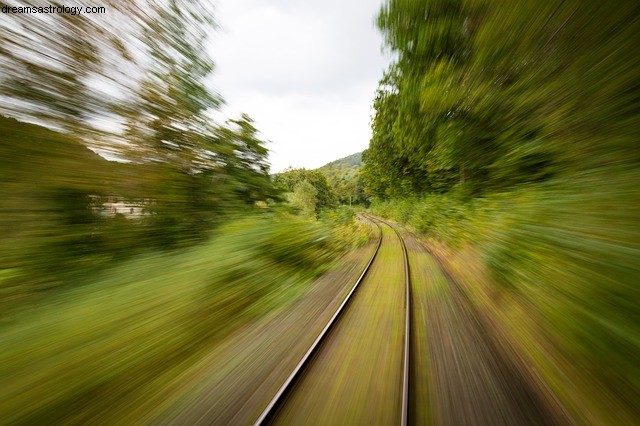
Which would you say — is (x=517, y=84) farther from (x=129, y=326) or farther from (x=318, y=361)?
(x=129, y=326)

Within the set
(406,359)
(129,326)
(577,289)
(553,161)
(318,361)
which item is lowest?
(318,361)

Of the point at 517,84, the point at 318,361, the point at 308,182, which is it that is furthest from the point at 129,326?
the point at 308,182

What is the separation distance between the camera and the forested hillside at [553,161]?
2.29 metres

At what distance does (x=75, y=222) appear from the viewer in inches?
157

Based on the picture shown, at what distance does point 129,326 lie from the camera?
3.16 m

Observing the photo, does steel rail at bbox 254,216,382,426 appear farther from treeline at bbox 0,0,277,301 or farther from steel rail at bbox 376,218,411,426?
treeline at bbox 0,0,277,301

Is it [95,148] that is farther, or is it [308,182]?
[308,182]

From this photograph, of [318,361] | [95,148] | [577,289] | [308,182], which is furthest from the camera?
[308,182]

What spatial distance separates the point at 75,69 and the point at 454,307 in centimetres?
901

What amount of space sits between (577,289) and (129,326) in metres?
6.04

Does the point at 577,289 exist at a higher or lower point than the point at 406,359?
higher

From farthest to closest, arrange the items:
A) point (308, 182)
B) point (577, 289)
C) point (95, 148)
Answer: point (308, 182), point (95, 148), point (577, 289)

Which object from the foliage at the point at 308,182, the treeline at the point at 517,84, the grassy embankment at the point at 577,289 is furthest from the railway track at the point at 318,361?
the foliage at the point at 308,182

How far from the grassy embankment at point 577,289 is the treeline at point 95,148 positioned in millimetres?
7432
